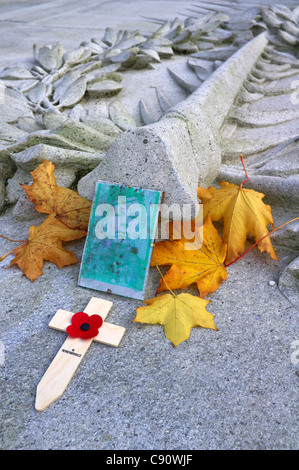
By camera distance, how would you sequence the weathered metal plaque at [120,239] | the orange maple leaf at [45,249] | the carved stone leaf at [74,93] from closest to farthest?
the weathered metal plaque at [120,239] < the orange maple leaf at [45,249] < the carved stone leaf at [74,93]

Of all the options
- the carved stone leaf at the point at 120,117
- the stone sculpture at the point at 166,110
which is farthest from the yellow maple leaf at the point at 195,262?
the carved stone leaf at the point at 120,117

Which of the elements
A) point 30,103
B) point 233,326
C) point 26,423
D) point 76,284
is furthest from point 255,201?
point 30,103

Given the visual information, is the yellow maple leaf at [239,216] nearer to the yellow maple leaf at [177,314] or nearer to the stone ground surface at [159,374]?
the stone ground surface at [159,374]

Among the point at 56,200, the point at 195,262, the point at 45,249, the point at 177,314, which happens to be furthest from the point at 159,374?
the point at 56,200

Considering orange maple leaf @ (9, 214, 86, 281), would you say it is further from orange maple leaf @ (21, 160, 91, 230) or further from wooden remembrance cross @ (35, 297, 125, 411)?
wooden remembrance cross @ (35, 297, 125, 411)

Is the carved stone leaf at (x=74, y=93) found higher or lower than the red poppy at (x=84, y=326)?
higher

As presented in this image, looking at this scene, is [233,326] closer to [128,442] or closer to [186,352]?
[186,352]

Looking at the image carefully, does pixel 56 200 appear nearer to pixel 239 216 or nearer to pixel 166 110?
pixel 239 216
